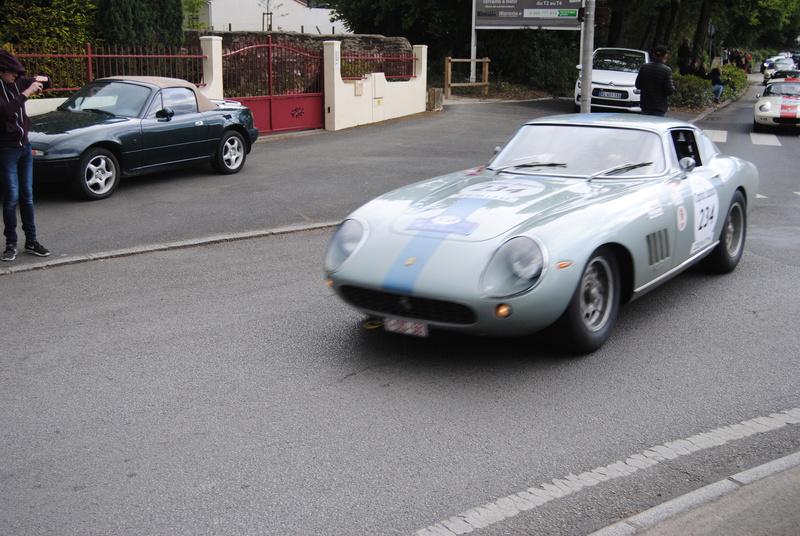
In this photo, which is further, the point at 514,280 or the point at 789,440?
the point at 514,280

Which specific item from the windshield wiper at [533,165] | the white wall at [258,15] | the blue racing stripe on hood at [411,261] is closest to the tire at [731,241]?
the windshield wiper at [533,165]

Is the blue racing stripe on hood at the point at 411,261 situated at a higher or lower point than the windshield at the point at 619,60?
lower

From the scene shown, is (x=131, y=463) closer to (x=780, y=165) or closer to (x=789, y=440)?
(x=789, y=440)

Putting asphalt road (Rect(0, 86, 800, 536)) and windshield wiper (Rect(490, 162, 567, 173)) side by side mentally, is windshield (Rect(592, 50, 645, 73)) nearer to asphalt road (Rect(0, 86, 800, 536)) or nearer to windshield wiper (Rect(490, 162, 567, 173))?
asphalt road (Rect(0, 86, 800, 536))

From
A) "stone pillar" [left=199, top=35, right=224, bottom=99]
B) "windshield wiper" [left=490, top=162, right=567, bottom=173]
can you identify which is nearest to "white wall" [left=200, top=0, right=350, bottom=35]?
"stone pillar" [left=199, top=35, right=224, bottom=99]

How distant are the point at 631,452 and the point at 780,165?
41.5 feet

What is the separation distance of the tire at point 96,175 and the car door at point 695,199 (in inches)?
282

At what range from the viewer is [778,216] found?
32.9 feet

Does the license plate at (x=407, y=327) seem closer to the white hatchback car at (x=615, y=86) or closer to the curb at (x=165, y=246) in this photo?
the curb at (x=165, y=246)

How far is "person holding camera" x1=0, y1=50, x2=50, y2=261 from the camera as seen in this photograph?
7.38 m

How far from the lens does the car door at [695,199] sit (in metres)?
5.94

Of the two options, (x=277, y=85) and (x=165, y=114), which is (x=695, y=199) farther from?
(x=277, y=85)

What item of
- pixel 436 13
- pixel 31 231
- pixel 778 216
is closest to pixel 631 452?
pixel 31 231

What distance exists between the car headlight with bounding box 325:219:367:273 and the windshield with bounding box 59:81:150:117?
676 cm
